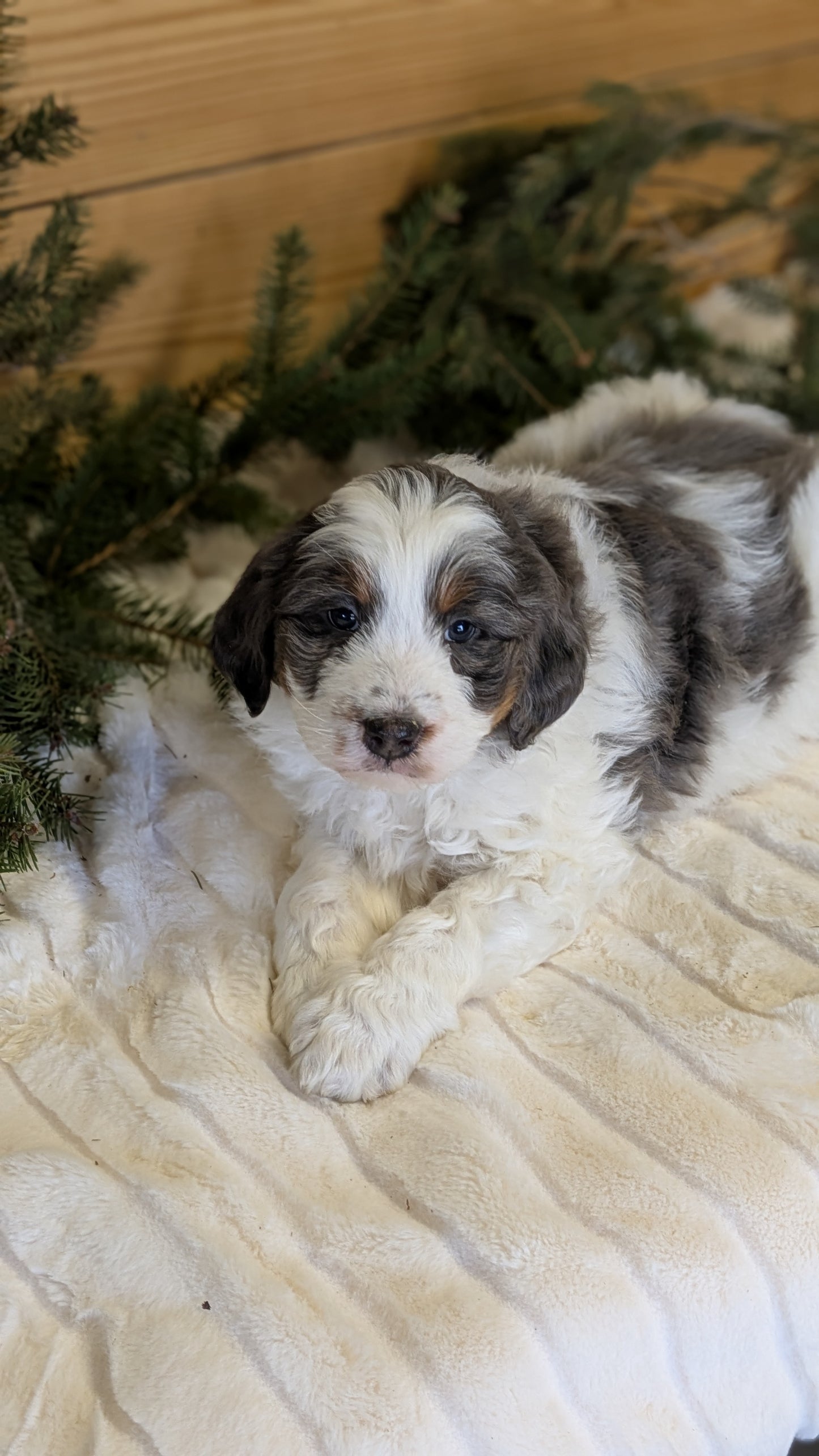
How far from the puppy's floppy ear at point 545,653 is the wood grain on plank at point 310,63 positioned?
75.5 inches

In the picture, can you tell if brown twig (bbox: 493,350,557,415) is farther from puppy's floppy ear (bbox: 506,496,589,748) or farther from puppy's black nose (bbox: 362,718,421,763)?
puppy's black nose (bbox: 362,718,421,763)

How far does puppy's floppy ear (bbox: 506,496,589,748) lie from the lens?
2.10m

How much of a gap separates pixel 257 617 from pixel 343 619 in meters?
0.16

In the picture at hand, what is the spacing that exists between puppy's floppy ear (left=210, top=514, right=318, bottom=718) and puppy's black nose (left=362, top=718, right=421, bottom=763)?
304 millimetres

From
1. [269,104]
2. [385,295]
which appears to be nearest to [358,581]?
[385,295]

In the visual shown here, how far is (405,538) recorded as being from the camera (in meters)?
2.03

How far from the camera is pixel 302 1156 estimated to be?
6.23 ft

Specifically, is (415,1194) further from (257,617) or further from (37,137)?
(37,137)

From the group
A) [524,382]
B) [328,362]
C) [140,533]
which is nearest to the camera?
[140,533]

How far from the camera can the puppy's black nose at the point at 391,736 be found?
1944 mm

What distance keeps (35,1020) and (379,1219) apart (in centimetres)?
71

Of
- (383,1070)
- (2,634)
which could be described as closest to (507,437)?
(2,634)

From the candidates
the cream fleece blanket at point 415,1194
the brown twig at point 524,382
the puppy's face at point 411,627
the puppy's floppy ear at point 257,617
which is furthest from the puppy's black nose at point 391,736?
the brown twig at point 524,382

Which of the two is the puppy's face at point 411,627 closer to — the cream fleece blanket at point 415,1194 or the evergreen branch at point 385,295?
the cream fleece blanket at point 415,1194
